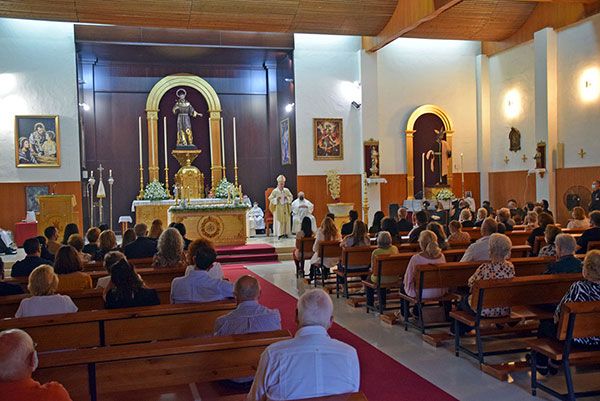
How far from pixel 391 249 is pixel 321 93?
9658 millimetres

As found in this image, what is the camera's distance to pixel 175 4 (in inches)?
509

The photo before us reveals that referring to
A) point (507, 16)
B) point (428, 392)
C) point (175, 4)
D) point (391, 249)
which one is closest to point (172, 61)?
point (175, 4)

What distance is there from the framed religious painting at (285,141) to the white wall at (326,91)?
0.70 m

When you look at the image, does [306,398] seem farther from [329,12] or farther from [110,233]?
[329,12]

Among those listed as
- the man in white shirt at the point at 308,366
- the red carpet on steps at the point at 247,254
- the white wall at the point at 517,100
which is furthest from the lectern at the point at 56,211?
the white wall at the point at 517,100

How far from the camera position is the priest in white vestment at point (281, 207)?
48.8ft

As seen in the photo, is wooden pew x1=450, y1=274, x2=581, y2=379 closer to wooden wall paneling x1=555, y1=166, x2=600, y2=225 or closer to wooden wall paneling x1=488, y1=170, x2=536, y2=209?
wooden wall paneling x1=555, y1=166, x2=600, y2=225

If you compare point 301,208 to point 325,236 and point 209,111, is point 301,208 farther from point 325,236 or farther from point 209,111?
point 325,236

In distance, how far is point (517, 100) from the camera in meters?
16.0

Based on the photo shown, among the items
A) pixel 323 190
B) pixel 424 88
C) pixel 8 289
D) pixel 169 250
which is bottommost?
pixel 8 289

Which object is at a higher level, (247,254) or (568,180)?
(568,180)

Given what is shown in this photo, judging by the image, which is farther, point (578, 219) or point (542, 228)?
point (578, 219)

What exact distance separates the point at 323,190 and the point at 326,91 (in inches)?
108

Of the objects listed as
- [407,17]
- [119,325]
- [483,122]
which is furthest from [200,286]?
[483,122]
